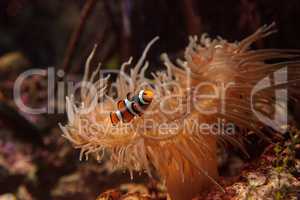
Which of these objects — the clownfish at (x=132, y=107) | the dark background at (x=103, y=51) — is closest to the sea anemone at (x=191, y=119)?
the clownfish at (x=132, y=107)

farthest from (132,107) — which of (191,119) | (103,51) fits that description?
(103,51)

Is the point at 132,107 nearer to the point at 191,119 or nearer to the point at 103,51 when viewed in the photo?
the point at 191,119

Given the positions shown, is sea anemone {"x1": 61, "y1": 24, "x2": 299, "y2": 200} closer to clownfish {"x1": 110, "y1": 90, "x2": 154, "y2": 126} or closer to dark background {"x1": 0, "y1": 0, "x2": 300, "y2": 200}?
clownfish {"x1": 110, "y1": 90, "x2": 154, "y2": 126}

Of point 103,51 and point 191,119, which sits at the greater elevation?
point 103,51

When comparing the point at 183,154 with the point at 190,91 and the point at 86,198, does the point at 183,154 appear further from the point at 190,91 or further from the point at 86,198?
the point at 86,198

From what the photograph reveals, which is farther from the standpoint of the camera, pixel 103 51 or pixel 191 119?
pixel 103 51

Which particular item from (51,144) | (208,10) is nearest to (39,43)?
(51,144)
